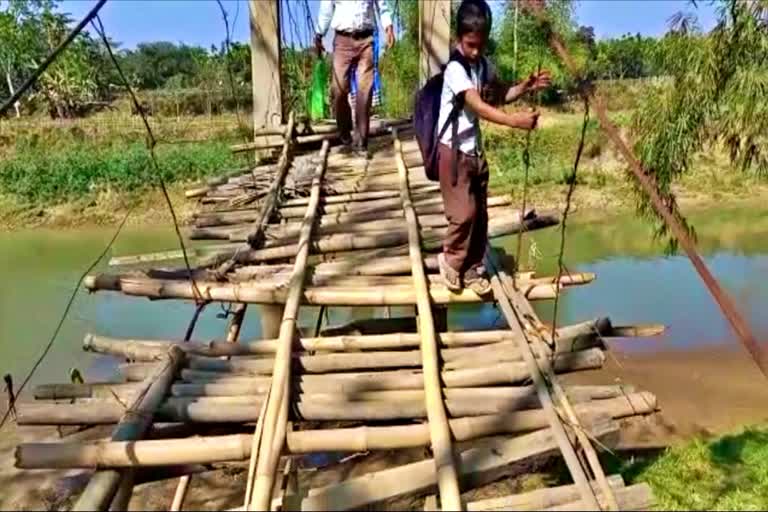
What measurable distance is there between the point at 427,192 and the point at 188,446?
308cm

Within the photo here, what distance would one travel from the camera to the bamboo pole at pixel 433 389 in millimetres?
1931

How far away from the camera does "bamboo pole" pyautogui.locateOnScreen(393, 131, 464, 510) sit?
193 cm

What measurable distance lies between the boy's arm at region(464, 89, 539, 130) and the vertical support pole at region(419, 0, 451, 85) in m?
3.23

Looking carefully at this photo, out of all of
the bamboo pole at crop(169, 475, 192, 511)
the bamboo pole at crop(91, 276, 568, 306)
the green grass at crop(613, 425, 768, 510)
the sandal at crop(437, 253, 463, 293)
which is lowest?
the green grass at crop(613, 425, 768, 510)

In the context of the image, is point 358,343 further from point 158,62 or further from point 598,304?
point 158,62

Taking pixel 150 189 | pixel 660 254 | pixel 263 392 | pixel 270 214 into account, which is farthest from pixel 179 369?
pixel 150 189

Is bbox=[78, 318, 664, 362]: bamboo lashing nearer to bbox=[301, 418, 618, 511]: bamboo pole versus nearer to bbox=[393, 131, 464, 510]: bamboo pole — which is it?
bbox=[393, 131, 464, 510]: bamboo pole

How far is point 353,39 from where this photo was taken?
572 centimetres

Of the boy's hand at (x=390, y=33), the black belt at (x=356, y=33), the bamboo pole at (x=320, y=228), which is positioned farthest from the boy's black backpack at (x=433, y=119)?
the boy's hand at (x=390, y=33)

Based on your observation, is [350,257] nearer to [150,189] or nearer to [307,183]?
[307,183]

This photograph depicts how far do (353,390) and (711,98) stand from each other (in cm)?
373

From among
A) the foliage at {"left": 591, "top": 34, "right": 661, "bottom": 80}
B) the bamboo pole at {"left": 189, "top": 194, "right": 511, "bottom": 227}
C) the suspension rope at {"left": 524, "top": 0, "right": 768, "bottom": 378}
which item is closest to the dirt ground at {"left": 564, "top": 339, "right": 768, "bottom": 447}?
the bamboo pole at {"left": 189, "top": 194, "right": 511, "bottom": 227}

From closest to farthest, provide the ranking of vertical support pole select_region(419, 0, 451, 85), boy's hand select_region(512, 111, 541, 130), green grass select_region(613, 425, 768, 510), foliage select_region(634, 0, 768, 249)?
boy's hand select_region(512, 111, 541, 130) → green grass select_region(613, 425, 768, 510) → foliage select_region(634, 0, 768, 249) → vertical support pole select_region(419, 0, 451, 85)

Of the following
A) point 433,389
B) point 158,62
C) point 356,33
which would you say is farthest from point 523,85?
point 158,62
